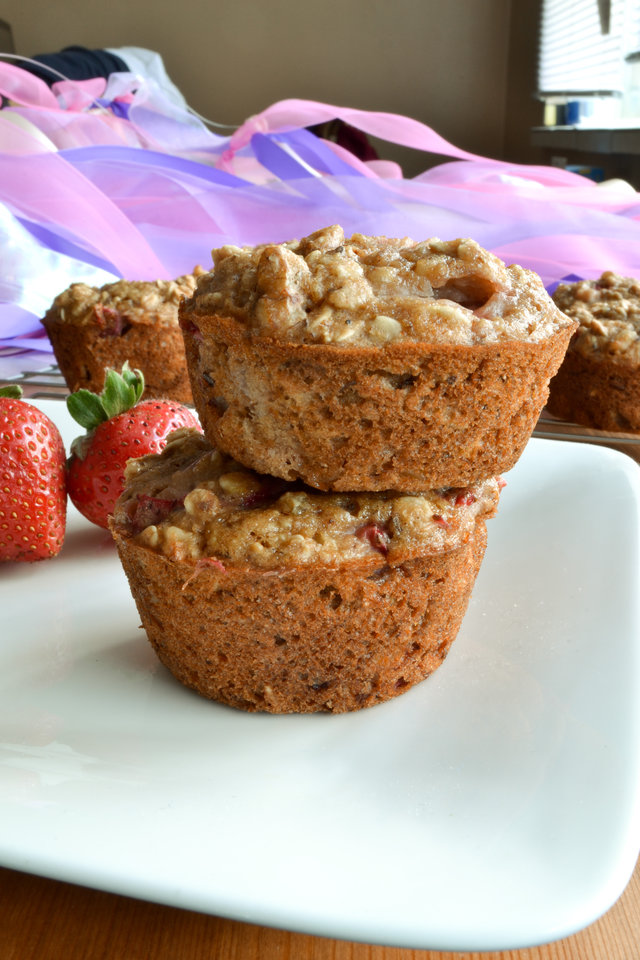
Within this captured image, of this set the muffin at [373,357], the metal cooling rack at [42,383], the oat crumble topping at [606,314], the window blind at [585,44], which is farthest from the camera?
the window blind at [585,44]

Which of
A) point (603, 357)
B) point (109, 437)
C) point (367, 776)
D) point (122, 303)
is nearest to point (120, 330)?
point (122, 303)

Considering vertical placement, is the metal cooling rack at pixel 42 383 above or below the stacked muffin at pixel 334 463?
below

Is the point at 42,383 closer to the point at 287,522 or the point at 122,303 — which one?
the point at 122,303

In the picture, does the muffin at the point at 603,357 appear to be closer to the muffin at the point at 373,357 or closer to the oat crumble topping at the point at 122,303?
the oat crumble topping at the point at 122,303

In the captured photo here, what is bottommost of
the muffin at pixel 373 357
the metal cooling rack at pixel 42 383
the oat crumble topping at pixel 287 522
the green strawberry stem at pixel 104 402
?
the metal cooling rack at pixel 42 383

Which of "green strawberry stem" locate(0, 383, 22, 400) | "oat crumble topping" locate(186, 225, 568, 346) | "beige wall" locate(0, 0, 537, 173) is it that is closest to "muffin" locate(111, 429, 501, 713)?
"oat crumble topping" locate(186, 225, 568, 346)

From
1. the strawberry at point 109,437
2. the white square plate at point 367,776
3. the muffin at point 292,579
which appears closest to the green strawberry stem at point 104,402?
the strawberry at point 109,437

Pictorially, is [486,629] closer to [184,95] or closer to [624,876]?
[624,876]
